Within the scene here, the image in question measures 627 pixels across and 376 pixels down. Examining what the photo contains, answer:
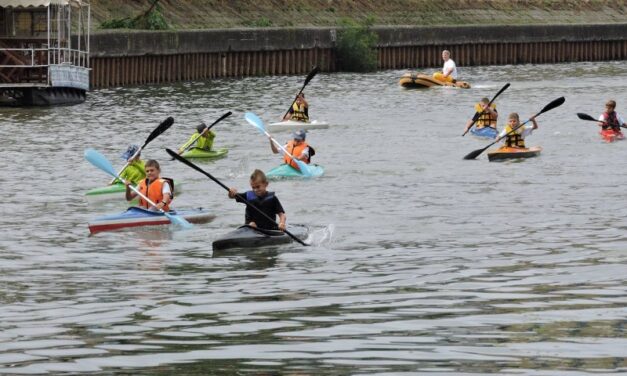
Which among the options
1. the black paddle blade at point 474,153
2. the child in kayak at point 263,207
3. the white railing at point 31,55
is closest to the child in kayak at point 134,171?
the child in kayak at point 263,207

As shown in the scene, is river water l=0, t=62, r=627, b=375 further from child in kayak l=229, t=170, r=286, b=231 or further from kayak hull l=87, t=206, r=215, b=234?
child in kayak l=229, t=170, r=286, b=231

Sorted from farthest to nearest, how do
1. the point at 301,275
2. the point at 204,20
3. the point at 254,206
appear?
the point at 204,20, the point at 254,206, the point at 301,275

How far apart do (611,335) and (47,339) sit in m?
5.74

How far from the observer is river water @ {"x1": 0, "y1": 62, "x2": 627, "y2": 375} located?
1538cm

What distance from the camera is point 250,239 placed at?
23562 mm

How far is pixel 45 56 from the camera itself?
53.1 meters

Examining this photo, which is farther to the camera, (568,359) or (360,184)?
(360,184)

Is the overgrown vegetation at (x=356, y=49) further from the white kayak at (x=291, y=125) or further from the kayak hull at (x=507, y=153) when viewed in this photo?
the kayak hull at (x=507, y=153)

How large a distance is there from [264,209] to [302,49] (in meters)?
49.2

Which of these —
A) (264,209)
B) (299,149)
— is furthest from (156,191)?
(299,149)

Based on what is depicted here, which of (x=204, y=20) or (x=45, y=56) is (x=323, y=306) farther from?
(x=204, y=20)

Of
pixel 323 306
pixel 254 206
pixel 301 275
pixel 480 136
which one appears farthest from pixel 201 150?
pixel 323 306

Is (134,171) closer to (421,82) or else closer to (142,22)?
(421,82)

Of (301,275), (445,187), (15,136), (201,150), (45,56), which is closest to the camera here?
(301,275)
